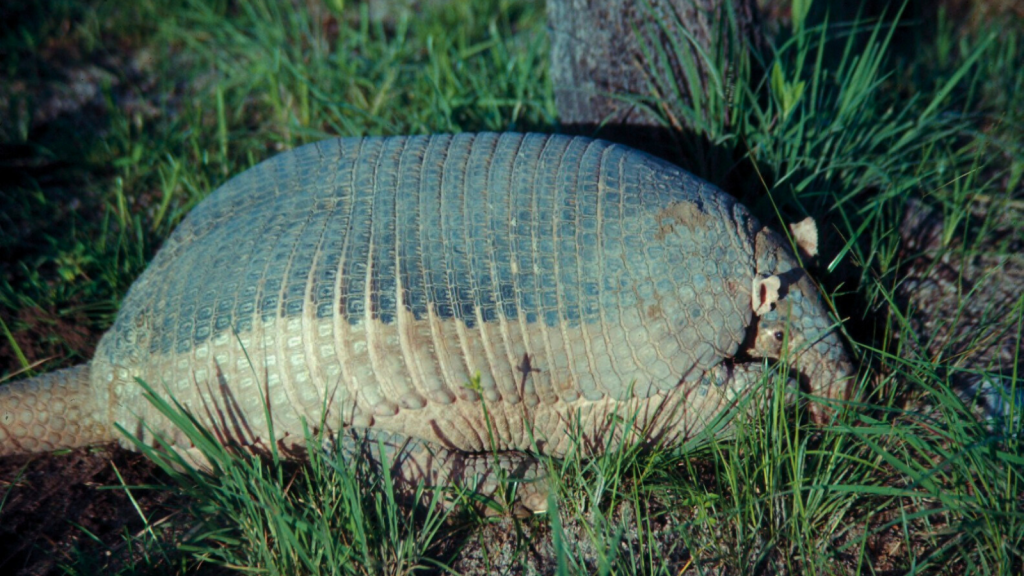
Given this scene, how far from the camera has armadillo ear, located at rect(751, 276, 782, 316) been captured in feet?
7.82

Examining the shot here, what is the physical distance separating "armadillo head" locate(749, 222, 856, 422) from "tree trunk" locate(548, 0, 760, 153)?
1.10m

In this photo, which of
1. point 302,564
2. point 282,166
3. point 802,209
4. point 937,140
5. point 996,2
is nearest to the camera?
point 302,564

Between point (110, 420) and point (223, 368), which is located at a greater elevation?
point (223, 368)

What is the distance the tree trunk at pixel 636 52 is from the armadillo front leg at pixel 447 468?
1.72 metres

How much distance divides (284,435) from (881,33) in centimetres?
478

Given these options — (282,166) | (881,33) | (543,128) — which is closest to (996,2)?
(881,33)

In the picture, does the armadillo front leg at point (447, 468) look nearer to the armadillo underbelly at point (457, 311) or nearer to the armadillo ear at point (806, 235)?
the armadillo underbelly at point (457, 311)

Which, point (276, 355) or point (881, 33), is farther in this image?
point (881, 33)

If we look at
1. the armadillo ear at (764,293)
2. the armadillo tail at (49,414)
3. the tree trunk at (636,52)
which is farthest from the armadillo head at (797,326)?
the armadillo tail at (49,414)

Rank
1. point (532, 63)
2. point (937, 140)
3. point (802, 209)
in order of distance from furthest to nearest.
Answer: point (532, 63)
point (937, 140)
point (802, 209)

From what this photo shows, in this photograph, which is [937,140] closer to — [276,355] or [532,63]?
[532,63]

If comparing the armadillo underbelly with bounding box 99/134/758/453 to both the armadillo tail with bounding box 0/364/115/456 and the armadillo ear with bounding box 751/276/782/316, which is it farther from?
the armadillo tail with bounding box 0/364/115/456

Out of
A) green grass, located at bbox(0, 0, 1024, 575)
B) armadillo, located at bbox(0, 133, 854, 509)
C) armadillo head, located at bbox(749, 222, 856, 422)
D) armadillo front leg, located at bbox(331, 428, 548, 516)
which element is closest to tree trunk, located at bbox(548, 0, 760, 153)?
green grass, located at bbox(0, 0, 1024, 575)

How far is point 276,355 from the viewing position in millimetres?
2340
